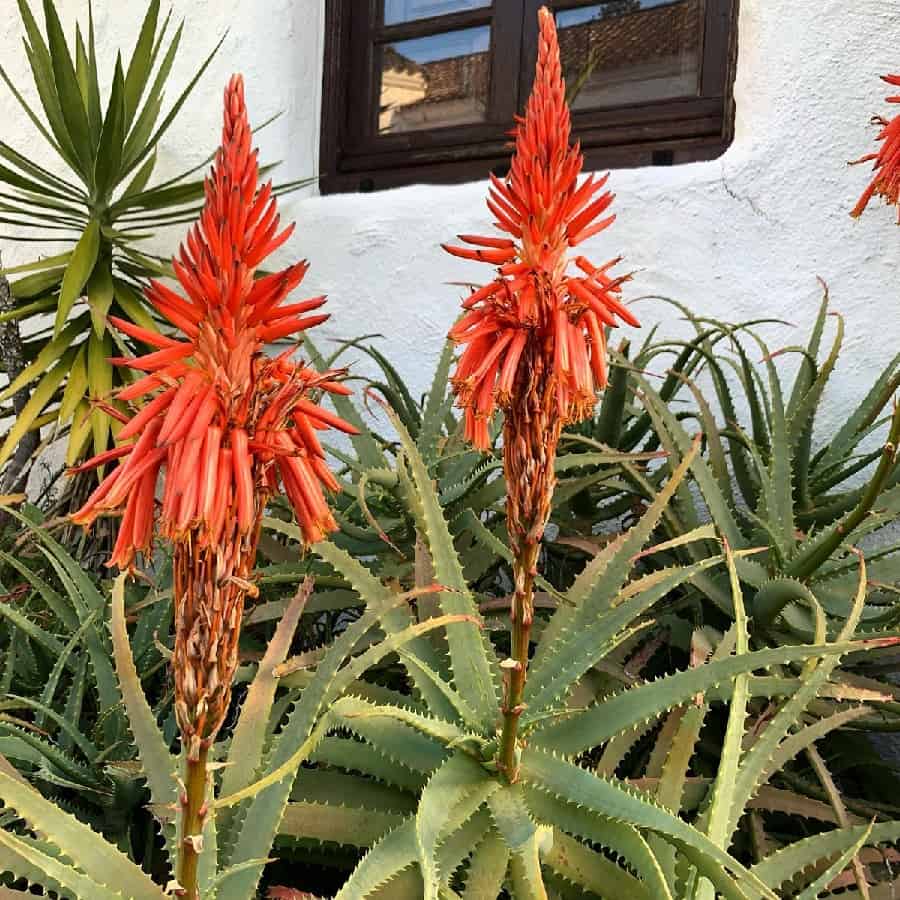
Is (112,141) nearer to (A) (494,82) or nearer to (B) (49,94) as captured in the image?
(B) (49,94)

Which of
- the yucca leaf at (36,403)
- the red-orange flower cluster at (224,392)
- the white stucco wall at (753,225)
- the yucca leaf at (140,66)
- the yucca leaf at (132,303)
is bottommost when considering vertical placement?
the yucca leaf at (36,403)

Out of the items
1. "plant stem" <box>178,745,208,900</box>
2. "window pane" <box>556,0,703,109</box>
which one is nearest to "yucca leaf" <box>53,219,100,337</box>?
"window pane" <box>556,0,703,109</box>

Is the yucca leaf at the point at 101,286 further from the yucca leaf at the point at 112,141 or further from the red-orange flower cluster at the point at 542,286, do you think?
the red-orange flower cluster at the point at 542,286

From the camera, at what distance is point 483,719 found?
29.0 inches

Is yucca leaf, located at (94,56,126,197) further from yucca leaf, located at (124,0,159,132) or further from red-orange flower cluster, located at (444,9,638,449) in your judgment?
red-orange flower cluster, located at (444,9,638,449)

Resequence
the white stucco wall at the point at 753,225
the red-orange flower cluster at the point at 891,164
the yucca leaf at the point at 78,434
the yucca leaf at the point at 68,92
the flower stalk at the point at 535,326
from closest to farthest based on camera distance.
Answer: the flower stalk at the point at 535,326
the red-orange flower cluster at the point at 891,164
the white stucco wall at the point at 753,225
the yucca leaf at the point at 78,434
the yucca leaf at the point at 68,92

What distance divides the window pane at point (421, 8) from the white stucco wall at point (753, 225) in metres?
0.50

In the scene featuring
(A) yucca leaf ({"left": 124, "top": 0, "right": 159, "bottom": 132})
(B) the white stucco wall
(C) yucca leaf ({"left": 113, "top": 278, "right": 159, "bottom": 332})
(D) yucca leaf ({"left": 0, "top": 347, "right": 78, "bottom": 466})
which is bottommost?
(D) yucca leaf ({"left": 0, "top": 347, "right": 78, "bottom": 466})

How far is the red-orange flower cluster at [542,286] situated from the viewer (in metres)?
A: 0.55

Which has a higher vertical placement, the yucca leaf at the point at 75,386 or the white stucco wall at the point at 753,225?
the white stucco wall at the point at 753,225

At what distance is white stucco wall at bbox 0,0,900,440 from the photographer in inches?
60.1

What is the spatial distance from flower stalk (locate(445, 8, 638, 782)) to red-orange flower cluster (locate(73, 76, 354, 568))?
15cm

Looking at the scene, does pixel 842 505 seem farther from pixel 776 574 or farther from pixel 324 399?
pixel 324 399

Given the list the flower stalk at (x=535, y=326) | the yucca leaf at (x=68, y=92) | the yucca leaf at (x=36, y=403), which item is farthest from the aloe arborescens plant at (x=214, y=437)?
the yucca leaf at (x=68, y=92)
